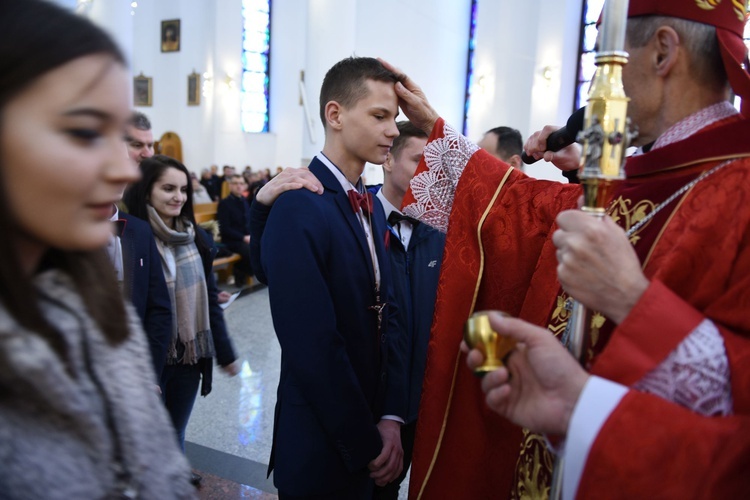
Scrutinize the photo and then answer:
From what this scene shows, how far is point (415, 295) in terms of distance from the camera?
2.36 meters

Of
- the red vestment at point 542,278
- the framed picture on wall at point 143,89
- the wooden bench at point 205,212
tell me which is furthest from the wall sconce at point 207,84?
the red vestment at point 542,278

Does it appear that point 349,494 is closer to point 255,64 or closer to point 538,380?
→ point 538,380

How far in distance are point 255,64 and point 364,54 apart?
472 cm

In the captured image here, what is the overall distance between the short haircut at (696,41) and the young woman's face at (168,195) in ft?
6.88

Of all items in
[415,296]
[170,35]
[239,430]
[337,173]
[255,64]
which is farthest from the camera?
[255,64]

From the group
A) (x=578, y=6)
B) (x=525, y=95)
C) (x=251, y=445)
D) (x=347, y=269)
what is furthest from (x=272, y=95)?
(x=347, y=269)

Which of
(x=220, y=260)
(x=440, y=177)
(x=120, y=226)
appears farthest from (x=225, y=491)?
(x=220, y=260)

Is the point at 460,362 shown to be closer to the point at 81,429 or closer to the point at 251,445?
the point at 81,429

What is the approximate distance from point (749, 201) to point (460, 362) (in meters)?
0.86

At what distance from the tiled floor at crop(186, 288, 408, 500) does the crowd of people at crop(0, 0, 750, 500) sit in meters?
0.80

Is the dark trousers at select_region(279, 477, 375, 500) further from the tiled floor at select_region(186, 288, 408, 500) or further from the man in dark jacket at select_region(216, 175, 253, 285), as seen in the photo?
the man in dark jacket at select_region(216, 175, 253, 285)

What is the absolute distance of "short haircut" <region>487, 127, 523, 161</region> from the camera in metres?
3.53

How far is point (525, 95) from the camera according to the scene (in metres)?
12.0

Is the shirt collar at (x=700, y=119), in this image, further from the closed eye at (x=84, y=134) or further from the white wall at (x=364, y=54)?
the white wall at (x=364, y=54)
